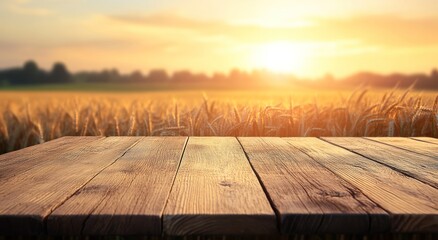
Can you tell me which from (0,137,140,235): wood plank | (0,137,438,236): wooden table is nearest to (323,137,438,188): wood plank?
(0,137,438,236): wooden table

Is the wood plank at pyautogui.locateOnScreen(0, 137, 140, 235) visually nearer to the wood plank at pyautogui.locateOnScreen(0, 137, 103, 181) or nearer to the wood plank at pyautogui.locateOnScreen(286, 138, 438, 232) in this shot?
the wood plank at pyautogui.locateOnScreen(0, 137, 103, 181)

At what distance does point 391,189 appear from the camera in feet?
4.15

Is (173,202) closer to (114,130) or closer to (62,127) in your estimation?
(114,130)

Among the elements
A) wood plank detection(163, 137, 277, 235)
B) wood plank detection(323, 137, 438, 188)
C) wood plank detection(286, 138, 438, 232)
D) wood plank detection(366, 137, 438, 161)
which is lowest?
wood plank detection(366, 137, 438, 161)

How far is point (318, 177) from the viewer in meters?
1.38

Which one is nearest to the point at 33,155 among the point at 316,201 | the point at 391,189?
the point at 316,201

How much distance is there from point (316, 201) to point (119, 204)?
1.47 ft

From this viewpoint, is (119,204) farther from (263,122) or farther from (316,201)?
(263,122)

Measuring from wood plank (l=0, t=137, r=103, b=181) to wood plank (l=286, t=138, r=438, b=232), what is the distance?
0.95 metres

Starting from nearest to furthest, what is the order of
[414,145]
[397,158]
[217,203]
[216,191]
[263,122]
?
[217,203] → [216,191] → [397,158] → [414,145] → [263,122]

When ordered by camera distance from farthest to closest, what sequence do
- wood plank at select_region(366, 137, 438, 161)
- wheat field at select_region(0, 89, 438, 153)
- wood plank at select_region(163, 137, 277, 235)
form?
1. wheat field at select_region(0, 89, 438, 153)
2. wood plank at select_region(366, 137, 438, 161)
3. wood plank at select_region(163, 137, 277, 235)

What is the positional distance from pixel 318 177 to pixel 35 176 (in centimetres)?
81

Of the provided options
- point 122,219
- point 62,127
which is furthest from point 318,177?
point 62,127

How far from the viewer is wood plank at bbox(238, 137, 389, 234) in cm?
103
